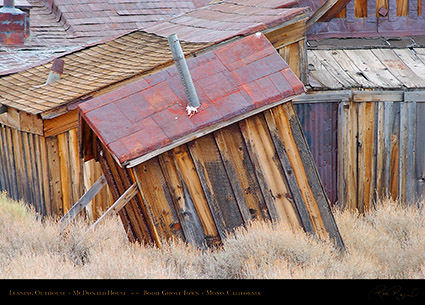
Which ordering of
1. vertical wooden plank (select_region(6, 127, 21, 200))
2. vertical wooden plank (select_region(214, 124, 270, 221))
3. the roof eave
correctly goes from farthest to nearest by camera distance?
1. vertical wooden plank (select_region(6, 127, 21, 200))
2. vertical wooden plank (select_region(214, 124, 270, 221))
3. the roof eave

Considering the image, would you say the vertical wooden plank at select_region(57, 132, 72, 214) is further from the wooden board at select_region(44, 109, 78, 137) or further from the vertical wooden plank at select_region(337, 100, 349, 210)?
the vertical wooden plank at select_region(337, 100, 349, 210)

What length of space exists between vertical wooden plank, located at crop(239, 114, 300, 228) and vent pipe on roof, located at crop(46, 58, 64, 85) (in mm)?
3814

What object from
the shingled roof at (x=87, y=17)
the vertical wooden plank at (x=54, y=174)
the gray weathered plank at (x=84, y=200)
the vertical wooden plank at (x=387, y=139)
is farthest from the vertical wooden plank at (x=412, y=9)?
the shingled roof at (x=87, y=17)

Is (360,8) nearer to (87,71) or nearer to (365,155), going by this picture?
(365,155)

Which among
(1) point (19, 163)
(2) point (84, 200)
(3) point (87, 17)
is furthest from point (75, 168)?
(3) point (87, 17)

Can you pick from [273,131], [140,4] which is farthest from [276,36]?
[140,4]

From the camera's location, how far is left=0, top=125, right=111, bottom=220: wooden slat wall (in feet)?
27.9

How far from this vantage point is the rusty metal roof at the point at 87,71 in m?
8.45

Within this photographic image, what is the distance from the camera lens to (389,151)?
961 centimetres

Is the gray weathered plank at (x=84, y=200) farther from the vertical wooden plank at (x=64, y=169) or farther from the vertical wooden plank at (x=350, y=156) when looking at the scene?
the vertical wooden plank at (x=350, y=156)

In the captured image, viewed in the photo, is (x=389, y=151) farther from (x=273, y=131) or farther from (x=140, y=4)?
(x=140, y=4)

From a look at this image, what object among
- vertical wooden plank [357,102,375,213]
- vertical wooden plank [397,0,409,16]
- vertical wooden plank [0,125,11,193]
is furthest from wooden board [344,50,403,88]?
vertical wooden plank [0,125,11,193]
